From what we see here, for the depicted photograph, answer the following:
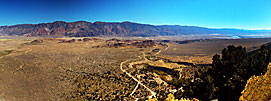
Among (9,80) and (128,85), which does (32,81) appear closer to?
(9,80)

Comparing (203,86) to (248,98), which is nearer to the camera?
(248,98)

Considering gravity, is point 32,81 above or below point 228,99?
below

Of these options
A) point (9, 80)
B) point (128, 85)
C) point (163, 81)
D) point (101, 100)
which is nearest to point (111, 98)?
point (101, 100)

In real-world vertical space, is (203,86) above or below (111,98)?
above

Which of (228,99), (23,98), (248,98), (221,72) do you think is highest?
(248,98)

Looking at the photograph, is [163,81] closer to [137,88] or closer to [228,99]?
[137,88]

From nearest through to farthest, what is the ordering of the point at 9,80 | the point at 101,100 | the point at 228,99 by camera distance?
Answer: the point at 228,99, the point at 101,100, the point at 9,80

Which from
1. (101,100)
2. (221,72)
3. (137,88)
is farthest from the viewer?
(137,88)

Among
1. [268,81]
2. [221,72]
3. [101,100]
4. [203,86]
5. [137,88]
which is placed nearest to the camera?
[268,81]

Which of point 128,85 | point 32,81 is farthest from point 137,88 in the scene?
point 32,81
